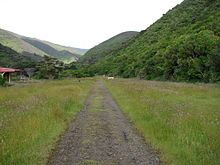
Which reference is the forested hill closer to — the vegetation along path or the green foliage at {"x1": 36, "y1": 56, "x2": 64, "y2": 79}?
the green foliage at {"x1": 36, "y1": 56, "x2": 64, "y2": 79}

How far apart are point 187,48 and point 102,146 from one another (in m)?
58.1

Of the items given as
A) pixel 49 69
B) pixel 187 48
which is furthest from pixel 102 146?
pixel 49 69

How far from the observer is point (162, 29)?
120875mm

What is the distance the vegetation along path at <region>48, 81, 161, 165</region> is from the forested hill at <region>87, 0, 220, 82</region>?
136 feet

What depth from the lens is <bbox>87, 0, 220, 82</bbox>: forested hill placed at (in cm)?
5975

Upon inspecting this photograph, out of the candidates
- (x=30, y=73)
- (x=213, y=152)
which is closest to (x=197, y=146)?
(x=213, y=152)

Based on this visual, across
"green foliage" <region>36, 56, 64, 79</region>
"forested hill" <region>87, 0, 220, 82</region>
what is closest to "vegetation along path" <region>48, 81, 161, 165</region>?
"forested hill" <region>87, 0, 220, 82</region>

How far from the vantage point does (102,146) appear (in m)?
10.6

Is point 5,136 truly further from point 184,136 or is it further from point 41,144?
point 184,136

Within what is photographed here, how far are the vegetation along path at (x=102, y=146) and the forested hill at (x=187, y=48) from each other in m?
41.5

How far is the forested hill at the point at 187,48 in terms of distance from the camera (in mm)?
59750

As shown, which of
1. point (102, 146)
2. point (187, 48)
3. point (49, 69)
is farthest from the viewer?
point (49, 69)

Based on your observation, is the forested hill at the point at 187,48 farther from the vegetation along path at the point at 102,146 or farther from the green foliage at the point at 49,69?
the vegetation along path at the point at 102,146

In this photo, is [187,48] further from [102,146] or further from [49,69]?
[102,146]
